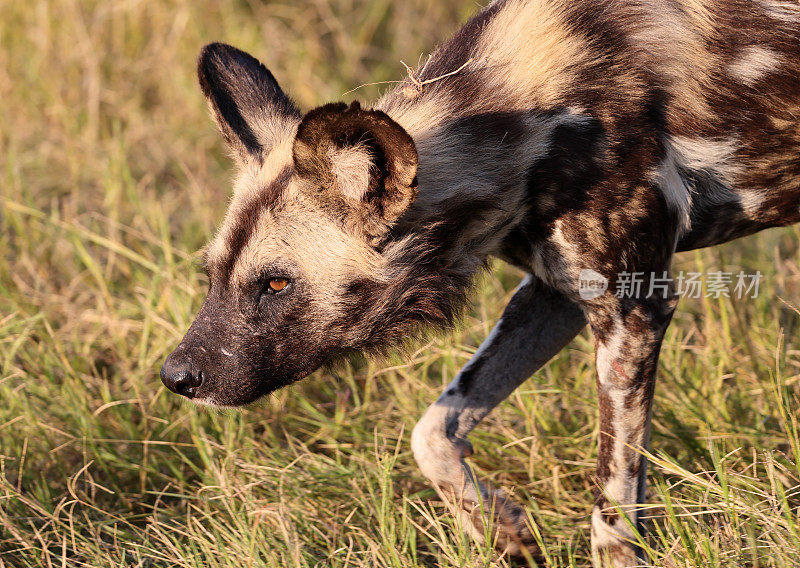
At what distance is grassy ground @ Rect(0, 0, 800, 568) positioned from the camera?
97.9 inches

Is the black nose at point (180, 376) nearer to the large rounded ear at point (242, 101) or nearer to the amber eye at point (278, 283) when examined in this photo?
the amber eye at point (278, 283)

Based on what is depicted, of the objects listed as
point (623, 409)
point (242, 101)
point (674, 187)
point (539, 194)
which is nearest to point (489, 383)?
point (623, 409)

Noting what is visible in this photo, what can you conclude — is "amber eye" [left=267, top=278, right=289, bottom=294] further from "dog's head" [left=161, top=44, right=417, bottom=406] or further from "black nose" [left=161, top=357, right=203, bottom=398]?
"black nose" [left=161, top=357, right=203, bottom=398]

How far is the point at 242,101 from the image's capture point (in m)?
2.73

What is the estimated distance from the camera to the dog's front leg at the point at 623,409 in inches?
96.2

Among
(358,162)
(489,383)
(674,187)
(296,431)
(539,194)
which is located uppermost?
(358,162)

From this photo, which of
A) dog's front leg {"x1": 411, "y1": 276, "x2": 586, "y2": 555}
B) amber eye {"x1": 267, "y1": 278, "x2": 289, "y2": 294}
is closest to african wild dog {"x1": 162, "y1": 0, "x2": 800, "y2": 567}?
amber eye {"x1": 267, "y1": 278, "x2": 289, "y2": 294}

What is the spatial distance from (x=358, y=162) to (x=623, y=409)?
970 mm

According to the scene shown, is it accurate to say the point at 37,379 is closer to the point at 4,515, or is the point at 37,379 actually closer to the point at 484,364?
the point at 4,515

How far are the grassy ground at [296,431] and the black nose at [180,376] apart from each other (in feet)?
1.30

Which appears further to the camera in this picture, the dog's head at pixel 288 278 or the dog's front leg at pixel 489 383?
the dog's front leg at pixel 489 383

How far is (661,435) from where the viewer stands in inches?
114

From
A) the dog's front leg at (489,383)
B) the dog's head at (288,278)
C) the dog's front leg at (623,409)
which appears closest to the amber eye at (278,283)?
the dog's head at (288,278)

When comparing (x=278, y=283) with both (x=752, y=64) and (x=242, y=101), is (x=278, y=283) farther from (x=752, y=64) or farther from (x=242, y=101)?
(x=752, y=64)
